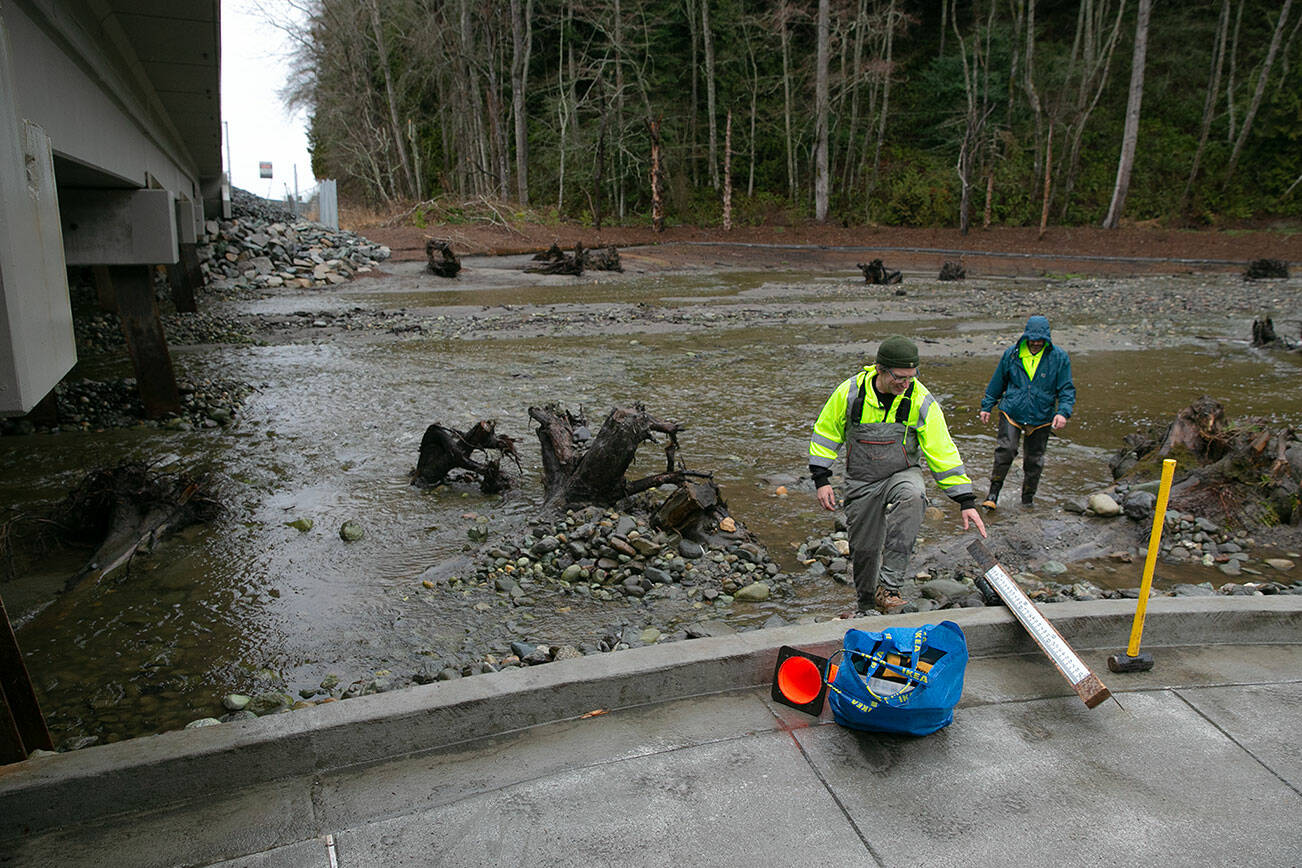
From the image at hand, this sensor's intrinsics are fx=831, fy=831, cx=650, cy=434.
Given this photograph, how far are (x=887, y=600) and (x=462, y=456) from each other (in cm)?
411

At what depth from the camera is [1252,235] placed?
3084cm

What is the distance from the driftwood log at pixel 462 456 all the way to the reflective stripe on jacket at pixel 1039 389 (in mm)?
4626

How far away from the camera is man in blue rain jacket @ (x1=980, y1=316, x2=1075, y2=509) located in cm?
739

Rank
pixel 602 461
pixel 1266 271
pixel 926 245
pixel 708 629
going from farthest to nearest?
pixel 926 245, pixel 1266 271, pixel 602 461, pixel 708 629

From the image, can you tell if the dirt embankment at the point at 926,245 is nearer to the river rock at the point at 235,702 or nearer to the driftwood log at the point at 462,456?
the driftwood log at the point at 462,456

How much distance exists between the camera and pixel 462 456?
25.2 ft

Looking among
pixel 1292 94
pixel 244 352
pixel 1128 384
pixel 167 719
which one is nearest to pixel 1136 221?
pixel 1292 94

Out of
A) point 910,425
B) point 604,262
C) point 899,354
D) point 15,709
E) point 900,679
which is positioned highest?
point 604,262

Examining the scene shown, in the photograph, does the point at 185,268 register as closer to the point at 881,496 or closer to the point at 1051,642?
the point at 881,496

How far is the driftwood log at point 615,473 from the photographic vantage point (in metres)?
6.59

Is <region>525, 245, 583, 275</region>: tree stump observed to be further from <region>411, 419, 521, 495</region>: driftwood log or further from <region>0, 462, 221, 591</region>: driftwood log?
<region>0, 462, 221, 591</region>: driftwood log

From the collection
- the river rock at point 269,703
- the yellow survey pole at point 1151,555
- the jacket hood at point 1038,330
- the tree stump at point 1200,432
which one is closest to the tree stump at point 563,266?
the jacket hood at point 1038,330

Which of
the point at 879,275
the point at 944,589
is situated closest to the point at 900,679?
the point at 944,589

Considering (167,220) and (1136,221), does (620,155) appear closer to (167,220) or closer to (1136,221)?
(1136,221)
